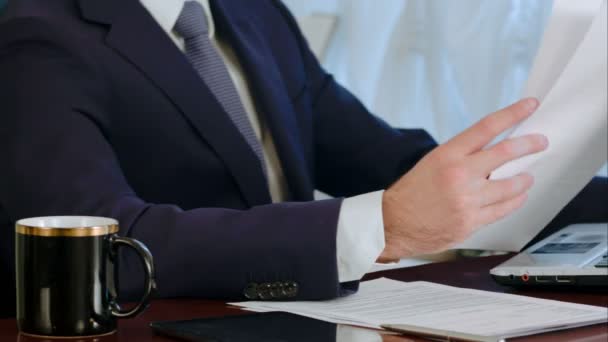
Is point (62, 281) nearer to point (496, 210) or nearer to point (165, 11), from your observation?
point (496, 210)

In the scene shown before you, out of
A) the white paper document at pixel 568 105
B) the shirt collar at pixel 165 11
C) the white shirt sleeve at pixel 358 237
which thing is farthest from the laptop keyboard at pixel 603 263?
the shirt collar at pixel 165 11

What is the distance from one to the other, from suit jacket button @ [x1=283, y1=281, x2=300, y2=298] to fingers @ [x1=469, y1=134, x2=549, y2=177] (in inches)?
8.6

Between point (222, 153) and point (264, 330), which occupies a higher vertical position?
point (222, 153)

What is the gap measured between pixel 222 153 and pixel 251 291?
1.19 feet

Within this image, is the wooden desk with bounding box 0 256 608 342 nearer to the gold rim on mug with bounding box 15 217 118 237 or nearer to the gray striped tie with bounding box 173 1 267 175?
the gold rim on mug with bounding box 15 217 118 237

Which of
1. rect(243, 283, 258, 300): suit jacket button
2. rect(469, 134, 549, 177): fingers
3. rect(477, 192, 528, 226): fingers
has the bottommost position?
rect(243, 283, 258, 300): suit jacket button

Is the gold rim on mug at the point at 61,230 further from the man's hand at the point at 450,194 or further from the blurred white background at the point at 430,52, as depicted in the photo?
the blurred white background at the point at 430,52

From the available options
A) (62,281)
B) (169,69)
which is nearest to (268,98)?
(169,69)

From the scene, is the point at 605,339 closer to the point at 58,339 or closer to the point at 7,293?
the point at 58,339

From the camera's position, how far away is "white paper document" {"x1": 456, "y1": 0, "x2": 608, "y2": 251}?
102 centimetres

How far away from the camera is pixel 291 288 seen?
3.11 feet

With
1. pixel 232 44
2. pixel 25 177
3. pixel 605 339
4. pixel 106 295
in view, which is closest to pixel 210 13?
pixel 232 44

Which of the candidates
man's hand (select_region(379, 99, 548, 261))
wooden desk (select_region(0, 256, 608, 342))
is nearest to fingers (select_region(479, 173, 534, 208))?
man's hand (select_region(379, 99, 548, 261))

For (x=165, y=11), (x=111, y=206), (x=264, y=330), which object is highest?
(x=165, y=11)
